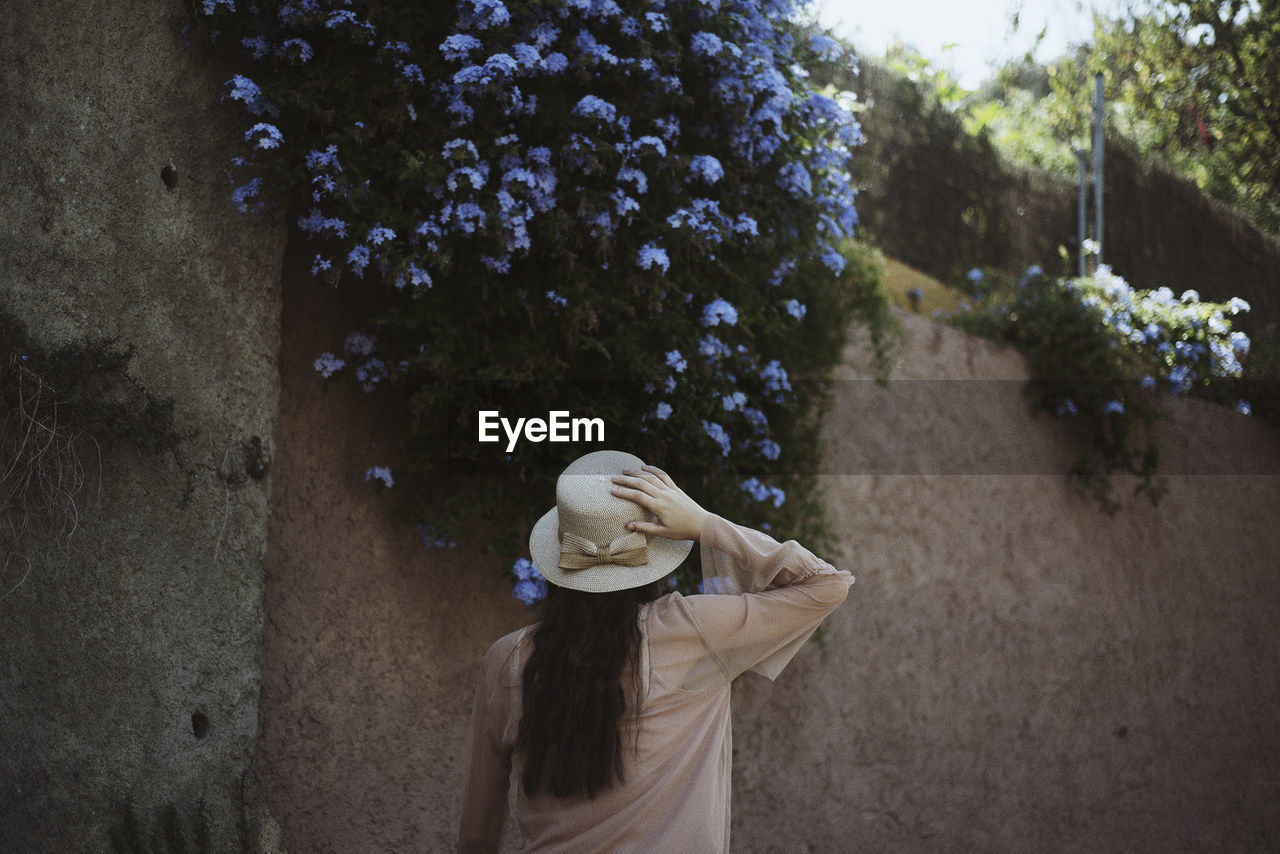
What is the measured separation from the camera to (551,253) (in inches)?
141

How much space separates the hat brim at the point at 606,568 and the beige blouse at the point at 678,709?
0.21 ft

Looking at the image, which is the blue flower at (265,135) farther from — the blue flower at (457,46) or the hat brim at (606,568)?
the hat brim at (606,568)

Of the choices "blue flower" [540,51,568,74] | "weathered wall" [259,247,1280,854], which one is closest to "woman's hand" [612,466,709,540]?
"blue flower" [540,51,568,74]

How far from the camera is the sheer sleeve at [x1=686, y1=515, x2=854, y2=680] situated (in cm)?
209

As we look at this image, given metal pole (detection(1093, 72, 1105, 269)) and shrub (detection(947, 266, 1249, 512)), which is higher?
metal pole (detection(1093, 72, 1105, 269))

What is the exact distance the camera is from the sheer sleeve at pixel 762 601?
2094 mm

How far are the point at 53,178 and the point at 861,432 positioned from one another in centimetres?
366

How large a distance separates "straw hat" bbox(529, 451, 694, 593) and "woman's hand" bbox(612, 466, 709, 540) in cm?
1

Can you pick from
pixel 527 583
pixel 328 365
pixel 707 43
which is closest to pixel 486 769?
pixel 527 583

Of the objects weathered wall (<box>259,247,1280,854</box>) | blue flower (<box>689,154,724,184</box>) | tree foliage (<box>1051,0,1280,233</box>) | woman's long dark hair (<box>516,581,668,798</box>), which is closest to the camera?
woman's long dark hair (<box>516,581,668,798</box>)

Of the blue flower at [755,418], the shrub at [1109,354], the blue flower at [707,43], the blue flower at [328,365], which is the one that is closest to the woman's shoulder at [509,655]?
the blue flower at [328,365]

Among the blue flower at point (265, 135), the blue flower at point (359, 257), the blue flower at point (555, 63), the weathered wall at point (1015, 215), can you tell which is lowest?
the blue flower at point (359, 257)

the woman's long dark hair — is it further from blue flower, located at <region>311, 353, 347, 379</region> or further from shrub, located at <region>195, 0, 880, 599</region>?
blue flower, located at <region>311, 353, 347, 379</region>

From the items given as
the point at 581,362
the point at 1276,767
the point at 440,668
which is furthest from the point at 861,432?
the point at 1276,767
